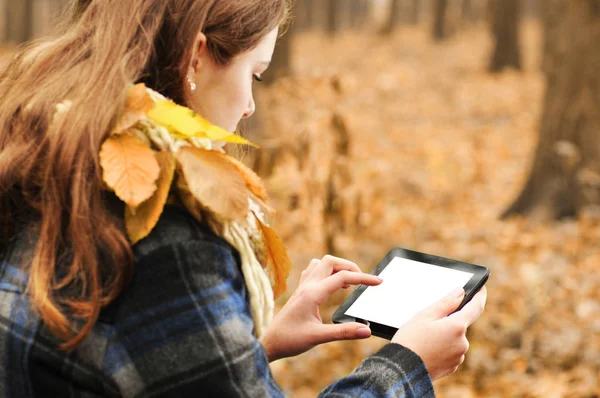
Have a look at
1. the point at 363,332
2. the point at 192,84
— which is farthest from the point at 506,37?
the point at 192,84

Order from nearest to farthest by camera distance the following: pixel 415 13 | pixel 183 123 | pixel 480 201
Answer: pixel 183 123
pixel 480 201
pixel 415 13

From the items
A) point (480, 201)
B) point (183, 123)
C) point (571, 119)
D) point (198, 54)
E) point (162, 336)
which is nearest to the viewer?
point (162, 336)

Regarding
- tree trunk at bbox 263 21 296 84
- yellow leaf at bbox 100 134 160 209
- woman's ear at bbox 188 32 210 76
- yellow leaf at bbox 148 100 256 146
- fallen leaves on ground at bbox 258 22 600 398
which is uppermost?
woman's ear at bbox 188 32 210 76

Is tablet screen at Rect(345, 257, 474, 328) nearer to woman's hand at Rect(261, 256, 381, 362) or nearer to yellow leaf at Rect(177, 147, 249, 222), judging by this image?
woman's hand at Rect(261, 256, 381, 362)

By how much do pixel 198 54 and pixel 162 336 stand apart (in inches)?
22.0

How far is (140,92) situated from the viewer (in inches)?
56.1

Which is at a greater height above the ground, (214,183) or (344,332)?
(214,183)

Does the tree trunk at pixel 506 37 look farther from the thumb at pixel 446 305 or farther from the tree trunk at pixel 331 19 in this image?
the thumb at pixel 446 305

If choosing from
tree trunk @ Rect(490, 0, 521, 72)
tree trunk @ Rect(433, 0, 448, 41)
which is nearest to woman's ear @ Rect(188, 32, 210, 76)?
tree trunk @ Rect(490, 0, 521, 72)

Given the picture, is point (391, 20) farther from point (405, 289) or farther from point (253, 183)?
point (253, 183)

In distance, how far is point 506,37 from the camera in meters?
15.5

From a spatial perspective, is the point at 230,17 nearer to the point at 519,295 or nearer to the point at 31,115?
the point at 31,115

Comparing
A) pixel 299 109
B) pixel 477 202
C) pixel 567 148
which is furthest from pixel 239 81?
pixel 477 202

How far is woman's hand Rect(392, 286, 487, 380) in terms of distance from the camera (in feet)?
5.40
